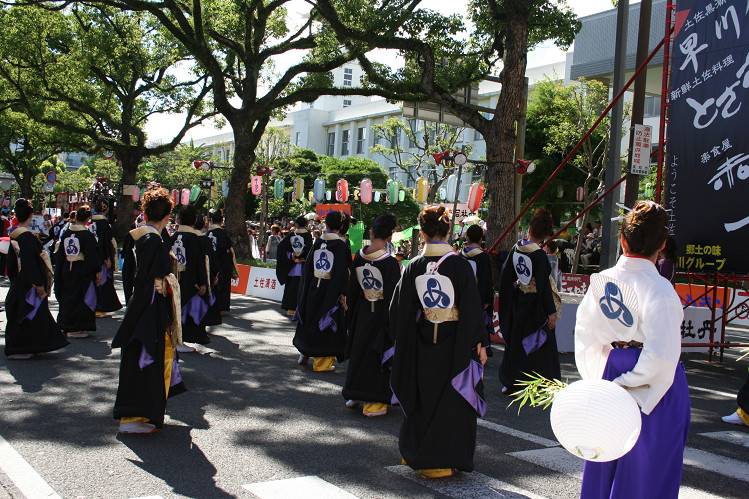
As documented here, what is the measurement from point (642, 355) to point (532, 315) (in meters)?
4.03

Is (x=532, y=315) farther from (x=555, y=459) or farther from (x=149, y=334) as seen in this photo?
(x=149, y=334)

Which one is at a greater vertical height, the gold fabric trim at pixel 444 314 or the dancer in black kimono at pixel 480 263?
the dancer in black kimono at pixel 480 263

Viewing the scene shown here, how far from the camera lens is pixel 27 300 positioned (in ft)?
24.1

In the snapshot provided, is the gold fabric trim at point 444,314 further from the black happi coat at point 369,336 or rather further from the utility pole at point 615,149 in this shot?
the utility pole at point 615,149

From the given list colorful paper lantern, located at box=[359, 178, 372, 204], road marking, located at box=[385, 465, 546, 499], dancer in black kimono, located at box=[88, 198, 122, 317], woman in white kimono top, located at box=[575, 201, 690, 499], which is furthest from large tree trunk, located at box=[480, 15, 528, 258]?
colorful paper lantern, located at box=[359, 178, 372, 204]

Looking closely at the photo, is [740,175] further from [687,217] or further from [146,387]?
[146,387]

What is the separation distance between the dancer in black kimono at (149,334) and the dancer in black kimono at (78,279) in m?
4.24

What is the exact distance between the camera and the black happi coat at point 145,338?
4.94 m

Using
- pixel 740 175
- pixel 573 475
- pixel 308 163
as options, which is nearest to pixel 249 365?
pixel 573 475

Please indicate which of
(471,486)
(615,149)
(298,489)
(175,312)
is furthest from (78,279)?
(615,149)

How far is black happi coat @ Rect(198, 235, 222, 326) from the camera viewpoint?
8.81m

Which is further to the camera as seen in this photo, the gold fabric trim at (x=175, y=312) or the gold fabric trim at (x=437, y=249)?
the gold fabric trim at (x=175, y=312)

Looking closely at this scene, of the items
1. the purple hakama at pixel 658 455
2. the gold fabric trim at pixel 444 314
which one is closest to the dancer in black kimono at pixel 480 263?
the gold fabric trim at pixel 444 314

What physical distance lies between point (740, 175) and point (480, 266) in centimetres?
318
